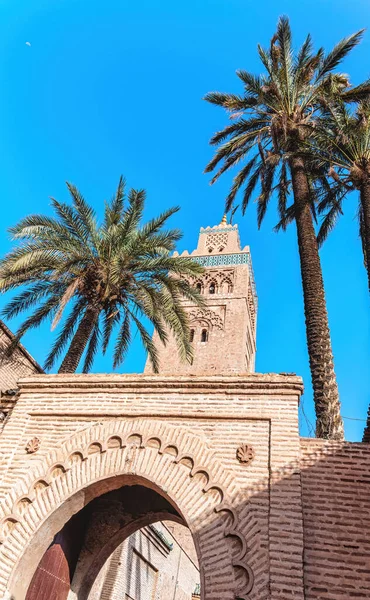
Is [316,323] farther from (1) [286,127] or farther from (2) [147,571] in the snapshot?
(2) [147,571]

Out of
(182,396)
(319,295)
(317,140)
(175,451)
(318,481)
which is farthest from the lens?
(317,140)

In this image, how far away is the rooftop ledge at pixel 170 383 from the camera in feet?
19.1

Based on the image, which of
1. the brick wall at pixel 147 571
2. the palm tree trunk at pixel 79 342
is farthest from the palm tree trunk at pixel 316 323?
the brick wall at pixel 147 571

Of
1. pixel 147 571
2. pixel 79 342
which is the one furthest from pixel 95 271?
pixel 147 571

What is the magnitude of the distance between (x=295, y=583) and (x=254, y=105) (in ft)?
31.3

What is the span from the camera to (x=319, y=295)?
8172 mm

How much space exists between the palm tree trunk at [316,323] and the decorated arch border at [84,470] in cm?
218

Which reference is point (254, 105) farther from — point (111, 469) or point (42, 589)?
point (42, 589)

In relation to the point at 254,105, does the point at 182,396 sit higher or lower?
lower

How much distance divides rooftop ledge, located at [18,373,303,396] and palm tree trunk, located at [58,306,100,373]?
2311 mm

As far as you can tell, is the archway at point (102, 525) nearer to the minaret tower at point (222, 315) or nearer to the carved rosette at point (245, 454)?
the carved rosette at point (245, 454)

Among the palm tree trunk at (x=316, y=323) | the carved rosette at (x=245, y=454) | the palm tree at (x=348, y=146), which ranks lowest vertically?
the carved rosette at (x=245, y=454)

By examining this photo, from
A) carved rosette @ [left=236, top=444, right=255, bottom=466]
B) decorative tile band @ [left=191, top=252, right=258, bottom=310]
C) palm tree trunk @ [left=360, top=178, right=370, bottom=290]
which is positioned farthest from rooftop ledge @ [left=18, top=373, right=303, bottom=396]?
decorative tile band @ [left=191, top=252, right=258, bottom=310]

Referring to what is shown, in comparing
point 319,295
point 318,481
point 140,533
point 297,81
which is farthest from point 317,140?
point 140,533
